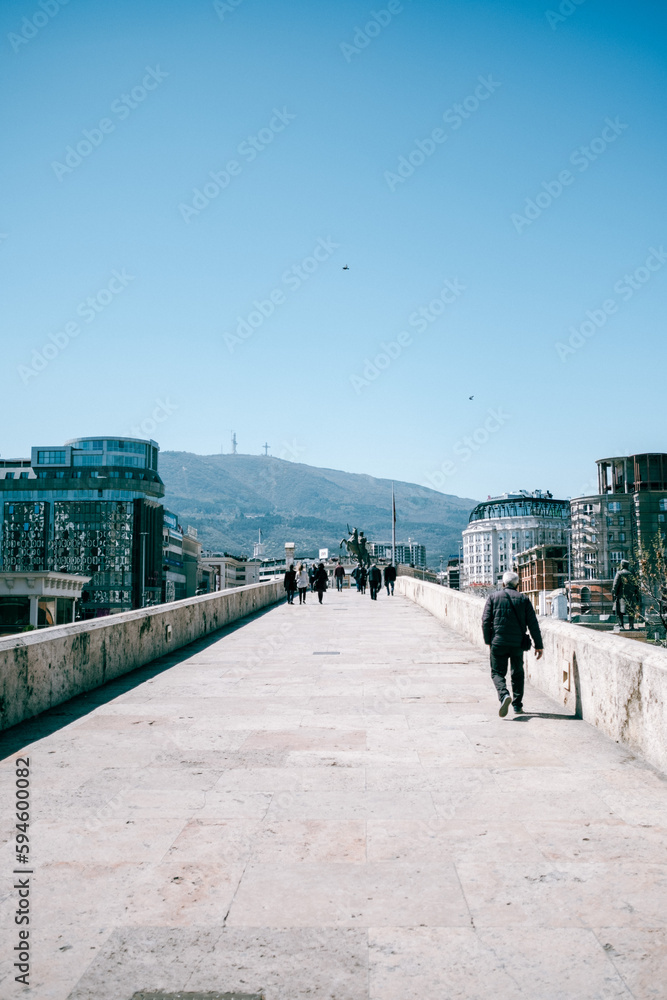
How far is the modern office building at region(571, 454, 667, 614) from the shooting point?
11762 cm

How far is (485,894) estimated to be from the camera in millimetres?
3623

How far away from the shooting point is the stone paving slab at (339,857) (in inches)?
118

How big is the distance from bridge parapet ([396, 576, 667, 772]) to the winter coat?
398mm

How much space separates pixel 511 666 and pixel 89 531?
158332 mm

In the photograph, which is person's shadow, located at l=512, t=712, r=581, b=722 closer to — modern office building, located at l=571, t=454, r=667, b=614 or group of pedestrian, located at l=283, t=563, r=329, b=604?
group of pedestrian, located at l=283, t=563, r=329, b=604

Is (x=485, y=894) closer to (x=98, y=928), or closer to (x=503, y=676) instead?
(x=98, y=928)

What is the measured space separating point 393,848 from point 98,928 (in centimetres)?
153

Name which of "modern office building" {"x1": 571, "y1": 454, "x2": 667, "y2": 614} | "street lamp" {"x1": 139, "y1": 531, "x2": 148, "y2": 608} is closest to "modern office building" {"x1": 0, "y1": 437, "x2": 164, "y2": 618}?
"street lamp" {"x1": 139, "y1": 531, "x2": 148, "y2": 608}

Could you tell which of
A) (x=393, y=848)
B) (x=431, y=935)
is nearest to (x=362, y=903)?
(x=431, y=935)

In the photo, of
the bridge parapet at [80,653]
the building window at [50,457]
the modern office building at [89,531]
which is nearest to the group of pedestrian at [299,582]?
the bridge parapet at [80,653]

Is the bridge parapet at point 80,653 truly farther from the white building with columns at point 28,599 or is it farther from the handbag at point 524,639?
the white building with columns at point 28,599

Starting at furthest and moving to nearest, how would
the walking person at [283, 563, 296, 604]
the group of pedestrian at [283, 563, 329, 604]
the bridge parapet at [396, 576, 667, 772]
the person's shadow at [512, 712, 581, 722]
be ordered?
1. the group of pedestrian at [283, 563, 329, 604]
2. the walking person at [283, 563, 296, 604]
3. the person's shadow at [512, 712, 581, 722]
4. the bridge parapet at [396, 576, 667, 772]

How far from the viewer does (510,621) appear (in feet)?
26.7

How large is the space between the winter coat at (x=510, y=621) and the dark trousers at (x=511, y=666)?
7 centimetres
